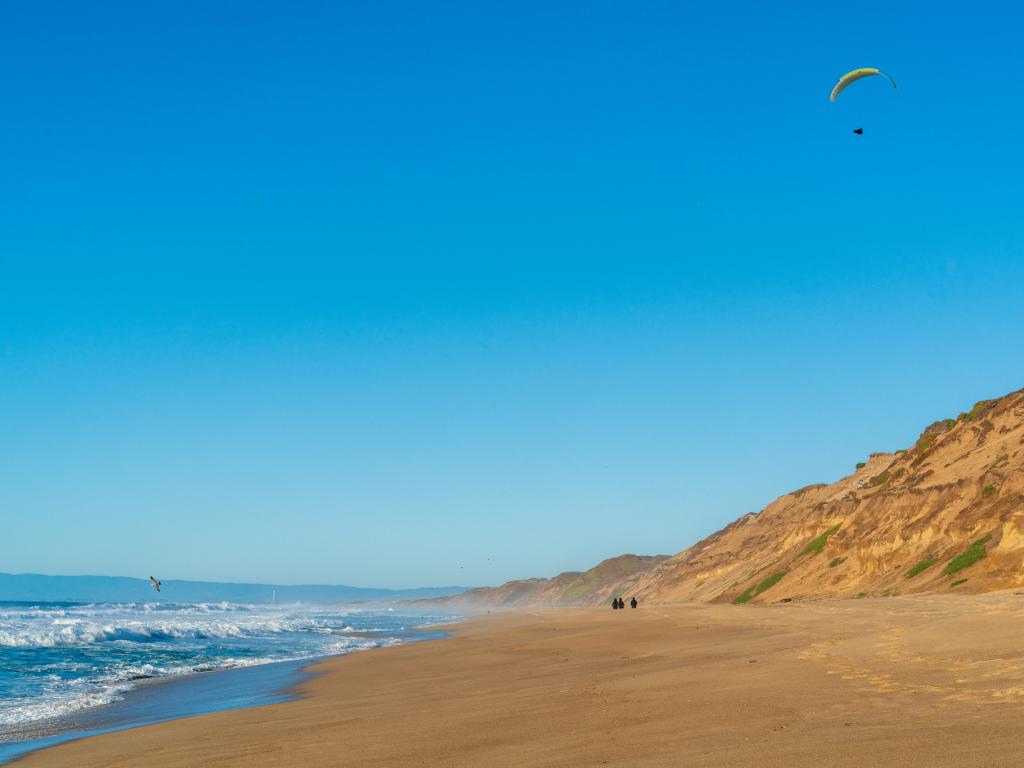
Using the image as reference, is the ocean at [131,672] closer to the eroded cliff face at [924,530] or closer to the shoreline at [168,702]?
the shoreline at [168,702]

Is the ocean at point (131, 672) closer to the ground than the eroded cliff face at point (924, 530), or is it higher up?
closer to the ground

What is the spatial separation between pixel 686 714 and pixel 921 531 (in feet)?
107

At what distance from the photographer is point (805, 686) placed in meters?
11.6

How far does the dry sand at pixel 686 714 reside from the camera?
26.3 feet

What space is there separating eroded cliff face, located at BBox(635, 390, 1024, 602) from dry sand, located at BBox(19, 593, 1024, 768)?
11.5 meters

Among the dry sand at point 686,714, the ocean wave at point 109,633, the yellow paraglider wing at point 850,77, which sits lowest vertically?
the ocean wave at point 109,633

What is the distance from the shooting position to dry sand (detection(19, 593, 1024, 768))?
26.3 ft

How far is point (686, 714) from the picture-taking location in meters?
10.6

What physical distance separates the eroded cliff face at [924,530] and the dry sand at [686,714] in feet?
37.8

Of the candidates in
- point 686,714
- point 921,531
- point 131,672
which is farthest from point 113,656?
point 921,531

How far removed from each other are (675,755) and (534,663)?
15.7 m

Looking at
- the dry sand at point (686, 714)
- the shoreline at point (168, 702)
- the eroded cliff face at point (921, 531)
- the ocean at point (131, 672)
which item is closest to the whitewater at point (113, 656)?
the ocean at point (131, 672)

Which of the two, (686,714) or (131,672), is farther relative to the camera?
(131,672)

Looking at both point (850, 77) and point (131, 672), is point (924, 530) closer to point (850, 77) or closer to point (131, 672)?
point (850, 77)
